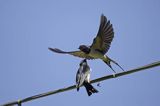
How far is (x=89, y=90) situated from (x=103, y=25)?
1.32 m

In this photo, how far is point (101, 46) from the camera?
4336 mm

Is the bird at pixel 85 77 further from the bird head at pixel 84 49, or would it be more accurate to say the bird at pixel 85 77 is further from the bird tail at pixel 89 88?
the bird head at pixel 84 49

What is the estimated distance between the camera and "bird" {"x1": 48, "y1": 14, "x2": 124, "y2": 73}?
4.14 meters

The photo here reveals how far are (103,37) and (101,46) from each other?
18 centimetres

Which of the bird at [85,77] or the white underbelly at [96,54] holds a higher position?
the white underbelly at [96,54]

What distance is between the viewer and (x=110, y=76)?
2.33 meters

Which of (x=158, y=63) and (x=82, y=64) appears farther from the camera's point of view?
(x=82, y=64)

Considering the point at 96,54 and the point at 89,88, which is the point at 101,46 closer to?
the point at 96,54

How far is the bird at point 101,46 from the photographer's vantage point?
414 cm

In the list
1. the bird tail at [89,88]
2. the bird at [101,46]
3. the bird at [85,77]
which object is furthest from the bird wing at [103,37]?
the bird tail at [89,88]

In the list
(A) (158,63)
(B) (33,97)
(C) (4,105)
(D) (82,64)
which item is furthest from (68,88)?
(D) (82,64)

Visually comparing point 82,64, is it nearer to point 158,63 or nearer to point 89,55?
point 89,55

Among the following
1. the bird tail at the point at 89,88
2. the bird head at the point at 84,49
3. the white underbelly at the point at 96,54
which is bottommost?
the bird tail at the point at 89,88

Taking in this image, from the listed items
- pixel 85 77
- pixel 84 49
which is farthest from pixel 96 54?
pixel 85 77
